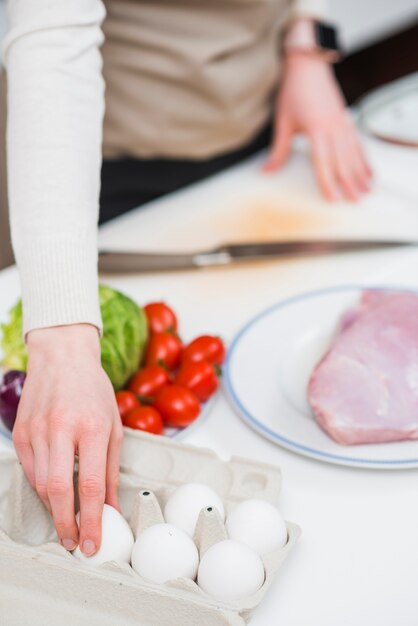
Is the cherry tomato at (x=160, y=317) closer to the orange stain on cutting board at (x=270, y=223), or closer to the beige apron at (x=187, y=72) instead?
the orange stain on cutting board at (x=270, y=223)

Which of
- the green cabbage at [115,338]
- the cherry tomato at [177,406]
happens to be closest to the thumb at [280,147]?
the green cabbage at [115,338]

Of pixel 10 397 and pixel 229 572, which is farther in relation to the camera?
pixel 10 397

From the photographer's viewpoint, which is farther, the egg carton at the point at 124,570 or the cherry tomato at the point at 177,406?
the cherry tomato at the point at 177,406

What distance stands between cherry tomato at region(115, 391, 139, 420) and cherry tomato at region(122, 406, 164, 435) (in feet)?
0.04

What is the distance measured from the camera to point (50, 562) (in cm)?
65

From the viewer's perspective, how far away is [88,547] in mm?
687

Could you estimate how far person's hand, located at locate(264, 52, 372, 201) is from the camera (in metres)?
1.46

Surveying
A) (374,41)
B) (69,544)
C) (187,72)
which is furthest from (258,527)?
(374,41)

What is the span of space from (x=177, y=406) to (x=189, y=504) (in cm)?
19

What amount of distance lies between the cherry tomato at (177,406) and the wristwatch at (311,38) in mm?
919

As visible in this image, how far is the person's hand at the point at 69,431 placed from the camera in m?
0.71

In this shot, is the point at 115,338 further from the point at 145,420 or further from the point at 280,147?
the point at 280,147

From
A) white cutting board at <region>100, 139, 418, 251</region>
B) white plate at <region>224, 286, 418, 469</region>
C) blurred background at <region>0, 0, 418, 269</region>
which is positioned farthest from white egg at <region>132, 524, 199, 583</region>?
blurred background at <region>0, 0, 418, 269</region>

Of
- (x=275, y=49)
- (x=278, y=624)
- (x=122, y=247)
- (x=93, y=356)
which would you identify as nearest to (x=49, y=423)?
(x=93, y=356)
